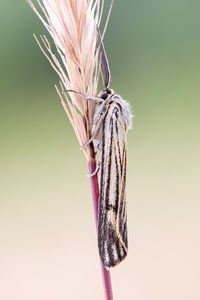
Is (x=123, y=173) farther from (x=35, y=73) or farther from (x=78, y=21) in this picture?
(x=35, y=73)

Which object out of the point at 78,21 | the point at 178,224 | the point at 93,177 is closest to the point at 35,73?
the point at 178,224

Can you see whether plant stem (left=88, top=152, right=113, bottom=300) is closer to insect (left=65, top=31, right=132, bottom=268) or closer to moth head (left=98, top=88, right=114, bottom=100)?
insect (left=65, top=31, right=132, bottom=268)

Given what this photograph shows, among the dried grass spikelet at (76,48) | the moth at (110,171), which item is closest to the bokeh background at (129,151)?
the moth at (110,171)

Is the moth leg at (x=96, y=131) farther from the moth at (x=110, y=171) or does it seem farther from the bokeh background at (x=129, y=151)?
the bokeh background at (x=129, y=151)

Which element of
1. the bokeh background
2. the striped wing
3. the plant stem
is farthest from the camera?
the bokeh background

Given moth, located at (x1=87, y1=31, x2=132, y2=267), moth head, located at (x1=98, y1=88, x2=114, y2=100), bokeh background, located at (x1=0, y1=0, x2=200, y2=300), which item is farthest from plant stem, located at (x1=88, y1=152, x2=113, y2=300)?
bokeh background, located at (x1=0, y1=0, x2=200, y2=300)

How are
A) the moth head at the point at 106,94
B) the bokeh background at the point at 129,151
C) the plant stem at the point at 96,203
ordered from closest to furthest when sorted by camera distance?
the plant stem at the point at 96,203
the moth head at the point at 106,94
the bokeh background at the point at 129,151

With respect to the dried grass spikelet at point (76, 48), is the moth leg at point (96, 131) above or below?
below
